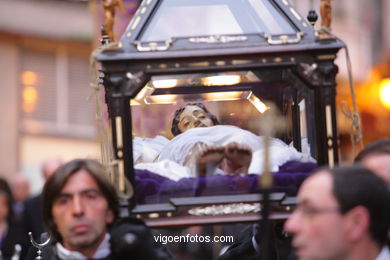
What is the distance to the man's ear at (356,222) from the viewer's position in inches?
173

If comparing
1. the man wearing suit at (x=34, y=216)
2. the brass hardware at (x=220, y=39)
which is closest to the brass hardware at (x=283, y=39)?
the brass hardware at (x=220, y=39)

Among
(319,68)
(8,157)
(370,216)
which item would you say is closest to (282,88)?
(319,68)

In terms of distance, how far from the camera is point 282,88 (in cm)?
555

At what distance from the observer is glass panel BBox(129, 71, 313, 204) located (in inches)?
209

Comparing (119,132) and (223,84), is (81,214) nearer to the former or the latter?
(119,132)

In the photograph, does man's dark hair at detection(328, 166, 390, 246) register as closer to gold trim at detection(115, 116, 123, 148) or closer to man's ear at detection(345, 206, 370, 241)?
man's ear at detection(345, 206, 370, 241)

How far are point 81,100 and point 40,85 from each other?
0.96 metres

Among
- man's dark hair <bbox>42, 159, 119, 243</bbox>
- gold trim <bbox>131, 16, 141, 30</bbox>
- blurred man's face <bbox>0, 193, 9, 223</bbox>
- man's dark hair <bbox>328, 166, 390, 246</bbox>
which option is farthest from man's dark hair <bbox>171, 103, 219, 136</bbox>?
blurred man's face <bbox>0, 193, 9, 223</bbox>

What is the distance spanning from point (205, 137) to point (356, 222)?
53.3 inches

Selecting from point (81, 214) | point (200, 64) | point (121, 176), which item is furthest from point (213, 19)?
point (81, 214)

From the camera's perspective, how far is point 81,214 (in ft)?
16.0

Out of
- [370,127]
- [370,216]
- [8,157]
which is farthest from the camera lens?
[8,157]

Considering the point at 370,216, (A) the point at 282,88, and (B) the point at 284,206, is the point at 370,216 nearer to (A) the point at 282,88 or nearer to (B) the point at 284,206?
(B) the point at 284,206

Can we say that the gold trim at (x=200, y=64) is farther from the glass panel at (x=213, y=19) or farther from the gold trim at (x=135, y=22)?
the gold trim at (x=135, y=22)
